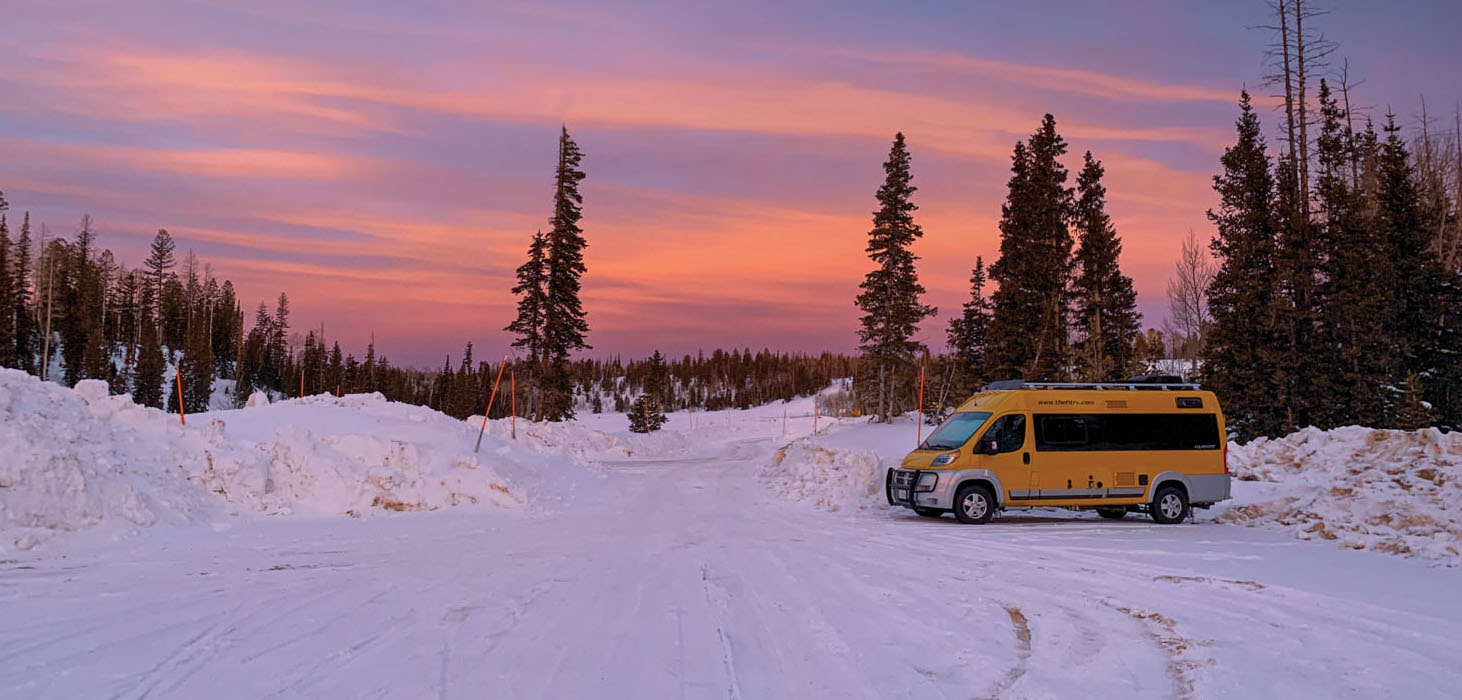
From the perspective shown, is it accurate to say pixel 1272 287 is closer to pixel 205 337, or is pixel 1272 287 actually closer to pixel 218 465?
pixel 218 465

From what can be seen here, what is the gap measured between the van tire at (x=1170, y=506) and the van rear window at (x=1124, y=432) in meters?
0.88

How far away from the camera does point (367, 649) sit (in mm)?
5668

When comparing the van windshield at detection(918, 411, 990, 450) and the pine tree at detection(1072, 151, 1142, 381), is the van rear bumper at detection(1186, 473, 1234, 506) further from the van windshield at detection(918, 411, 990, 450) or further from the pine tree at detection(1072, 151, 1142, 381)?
the pine tree at detection(1072, 151, 1142, 381)

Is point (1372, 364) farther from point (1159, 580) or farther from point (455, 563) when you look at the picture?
point (455, 563)

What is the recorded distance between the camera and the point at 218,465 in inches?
496

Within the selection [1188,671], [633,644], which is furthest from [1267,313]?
[633,644]

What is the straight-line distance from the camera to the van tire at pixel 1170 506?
582 inches

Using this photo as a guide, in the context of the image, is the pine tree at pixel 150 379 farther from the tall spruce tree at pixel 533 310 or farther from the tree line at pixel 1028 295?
the tree line at pixel 1028 295

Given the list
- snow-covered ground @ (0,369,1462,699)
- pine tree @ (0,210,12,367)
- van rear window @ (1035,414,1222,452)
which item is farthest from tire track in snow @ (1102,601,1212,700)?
pine tree @ (0,210,12,367)

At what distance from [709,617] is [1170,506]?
1195 centimetres

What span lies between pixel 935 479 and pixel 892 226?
32.3 m

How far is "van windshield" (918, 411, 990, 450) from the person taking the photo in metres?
14.7

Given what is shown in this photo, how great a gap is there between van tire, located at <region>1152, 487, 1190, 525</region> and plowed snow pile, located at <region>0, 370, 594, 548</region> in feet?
41.0

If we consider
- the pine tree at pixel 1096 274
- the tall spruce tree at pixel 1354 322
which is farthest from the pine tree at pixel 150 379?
the tall spruce tree at pixel 1354 322
